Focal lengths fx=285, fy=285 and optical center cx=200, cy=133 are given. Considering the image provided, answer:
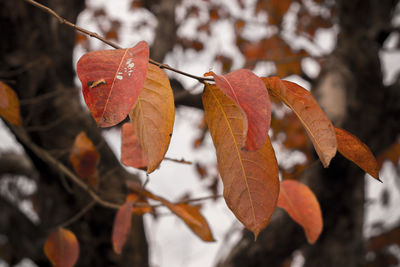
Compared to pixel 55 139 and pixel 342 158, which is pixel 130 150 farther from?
pixel 342 158

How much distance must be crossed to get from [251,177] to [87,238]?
3.88 ft

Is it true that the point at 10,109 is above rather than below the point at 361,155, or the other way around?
below

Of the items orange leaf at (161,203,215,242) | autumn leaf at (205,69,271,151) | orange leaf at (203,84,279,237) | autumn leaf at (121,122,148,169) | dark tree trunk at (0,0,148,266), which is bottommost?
dark tree trunk at (0,0,148,266)

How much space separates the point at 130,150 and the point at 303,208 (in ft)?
1.23

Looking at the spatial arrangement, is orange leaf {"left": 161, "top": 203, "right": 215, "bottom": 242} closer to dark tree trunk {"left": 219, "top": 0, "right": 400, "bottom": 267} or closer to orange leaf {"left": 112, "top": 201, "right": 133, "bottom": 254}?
orange leaf {"left": 112, "top": 201, "right": 133, "bottom": 254}

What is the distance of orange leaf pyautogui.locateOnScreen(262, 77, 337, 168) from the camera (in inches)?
11.8

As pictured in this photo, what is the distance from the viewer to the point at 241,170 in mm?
346

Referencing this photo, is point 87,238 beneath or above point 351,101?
beneath

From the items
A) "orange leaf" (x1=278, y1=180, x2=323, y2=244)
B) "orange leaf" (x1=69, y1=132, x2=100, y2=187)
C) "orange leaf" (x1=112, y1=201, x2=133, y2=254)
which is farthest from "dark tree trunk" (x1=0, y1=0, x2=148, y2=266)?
"orange leaf" (x1=278, y1=180, x2=323, y2=244)

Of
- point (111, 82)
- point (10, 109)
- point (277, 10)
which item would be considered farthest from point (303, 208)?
point (277, 10)

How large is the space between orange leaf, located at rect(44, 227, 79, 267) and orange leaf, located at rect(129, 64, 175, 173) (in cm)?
49

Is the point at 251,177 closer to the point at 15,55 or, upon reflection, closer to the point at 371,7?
the point at 15,55

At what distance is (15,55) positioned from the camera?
3.06ft

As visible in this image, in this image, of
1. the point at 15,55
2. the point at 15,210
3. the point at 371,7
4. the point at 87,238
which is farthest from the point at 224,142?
the point at 371,7
